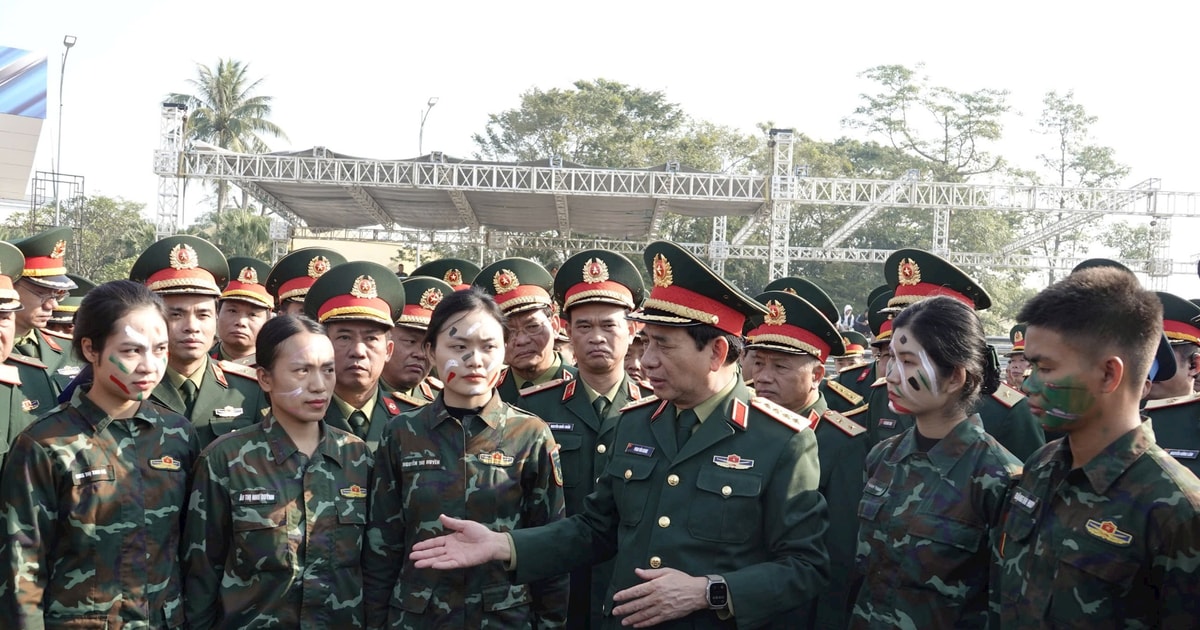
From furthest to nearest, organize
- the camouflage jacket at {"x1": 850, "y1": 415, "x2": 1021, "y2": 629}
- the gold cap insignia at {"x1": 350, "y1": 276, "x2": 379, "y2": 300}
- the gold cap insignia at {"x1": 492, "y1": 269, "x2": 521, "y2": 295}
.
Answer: the gold cap insignia at {"x1": 492, "y1": 269, "x2": 521, "y2": 295} → the gold cap insignia at {"x1": 350, "y1": 276, "x2": 379, "y2": 300} → the camouflage jacket at {"x1": 850, "y1": 415, "x2": 1021, "y2": 629}

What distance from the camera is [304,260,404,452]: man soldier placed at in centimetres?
468

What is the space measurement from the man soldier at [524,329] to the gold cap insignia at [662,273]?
65.0 inches

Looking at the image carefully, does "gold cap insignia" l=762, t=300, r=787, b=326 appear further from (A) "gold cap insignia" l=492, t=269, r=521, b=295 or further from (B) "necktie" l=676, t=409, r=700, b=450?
(B) "necktie" l=676, t=409, r=700, b=450

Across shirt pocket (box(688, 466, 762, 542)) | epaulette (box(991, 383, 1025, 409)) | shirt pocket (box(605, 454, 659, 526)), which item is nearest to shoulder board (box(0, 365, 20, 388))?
shirt pocket (box(605, 454, 659, 526))

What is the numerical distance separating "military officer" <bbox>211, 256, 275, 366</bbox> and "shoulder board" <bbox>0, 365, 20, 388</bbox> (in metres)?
1.56

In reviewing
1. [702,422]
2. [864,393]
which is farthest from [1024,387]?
[864,393]

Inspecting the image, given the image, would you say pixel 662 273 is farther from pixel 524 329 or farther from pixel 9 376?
pixel 9 376

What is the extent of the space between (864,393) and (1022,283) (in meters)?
42.4

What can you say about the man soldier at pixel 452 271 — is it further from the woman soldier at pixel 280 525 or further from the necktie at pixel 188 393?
the woman soldier at pixel 280 525

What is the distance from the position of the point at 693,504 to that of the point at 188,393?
2645mm

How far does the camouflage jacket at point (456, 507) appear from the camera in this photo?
3.88 meters

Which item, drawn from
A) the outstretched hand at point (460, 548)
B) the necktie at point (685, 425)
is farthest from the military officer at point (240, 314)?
the necktie at point (685, 425)

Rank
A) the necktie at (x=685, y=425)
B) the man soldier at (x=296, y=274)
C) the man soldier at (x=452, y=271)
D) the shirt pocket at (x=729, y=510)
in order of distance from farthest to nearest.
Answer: the man soldier at (x=452, y=271) < the man soldier at (x=296, y=274) < the necktie at (x=685, y=425) < the shirt pocket at (x=729, y=510)

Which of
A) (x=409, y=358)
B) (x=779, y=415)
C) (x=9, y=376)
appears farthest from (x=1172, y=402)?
(x=9, y=376)
